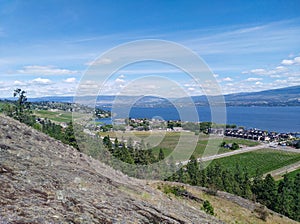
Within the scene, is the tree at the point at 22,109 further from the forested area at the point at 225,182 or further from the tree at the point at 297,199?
the tree at the point at 297,199

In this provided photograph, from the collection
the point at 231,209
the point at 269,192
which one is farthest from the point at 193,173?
the point at 231,209

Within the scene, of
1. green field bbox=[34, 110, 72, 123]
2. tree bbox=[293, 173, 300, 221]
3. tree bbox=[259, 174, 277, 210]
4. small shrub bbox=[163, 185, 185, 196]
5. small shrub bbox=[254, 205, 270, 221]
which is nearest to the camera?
small shrub bbox=[163, 185, 185, 196]

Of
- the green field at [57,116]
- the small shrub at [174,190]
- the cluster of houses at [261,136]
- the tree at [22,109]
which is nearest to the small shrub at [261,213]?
the small shrub at [174,190]

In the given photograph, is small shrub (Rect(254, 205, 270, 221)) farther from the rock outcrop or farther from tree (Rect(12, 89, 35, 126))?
tree (Rect(12, 89, 35, 126))

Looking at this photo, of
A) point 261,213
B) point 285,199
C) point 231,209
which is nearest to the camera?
point 231,209

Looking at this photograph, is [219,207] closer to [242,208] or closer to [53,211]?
[242,208]

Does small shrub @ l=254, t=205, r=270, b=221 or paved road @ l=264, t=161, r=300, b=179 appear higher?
small shrub @ l=254, t=205, r=270, b=221

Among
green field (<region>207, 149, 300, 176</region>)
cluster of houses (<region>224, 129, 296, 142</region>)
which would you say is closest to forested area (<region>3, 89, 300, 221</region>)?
green field (<region>207, 149, 300, 176</region>)

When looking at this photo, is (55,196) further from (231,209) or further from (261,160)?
(261,160)
